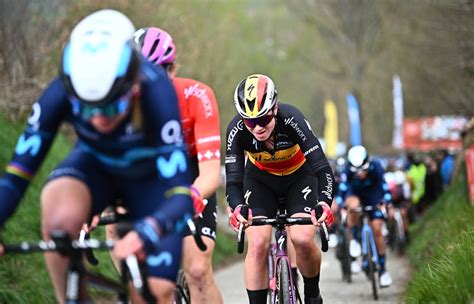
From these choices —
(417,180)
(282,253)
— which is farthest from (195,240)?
(417,180)

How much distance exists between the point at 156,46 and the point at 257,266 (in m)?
2.17

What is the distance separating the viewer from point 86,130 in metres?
4.85

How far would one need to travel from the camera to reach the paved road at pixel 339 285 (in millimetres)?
12797

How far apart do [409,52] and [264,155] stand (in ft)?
110

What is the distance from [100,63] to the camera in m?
4.41

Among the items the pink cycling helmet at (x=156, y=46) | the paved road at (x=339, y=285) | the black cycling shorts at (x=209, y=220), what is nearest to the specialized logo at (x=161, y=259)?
the black cycling shorts at (x=209, y=220)

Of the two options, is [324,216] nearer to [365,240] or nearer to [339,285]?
[365,240]

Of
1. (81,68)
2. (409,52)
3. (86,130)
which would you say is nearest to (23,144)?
(86,130)

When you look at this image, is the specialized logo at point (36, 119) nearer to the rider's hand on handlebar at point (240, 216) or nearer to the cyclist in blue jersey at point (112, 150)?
the cyclist in blue jersey at point (112, 150)

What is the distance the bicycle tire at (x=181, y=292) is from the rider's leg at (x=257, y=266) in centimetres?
82

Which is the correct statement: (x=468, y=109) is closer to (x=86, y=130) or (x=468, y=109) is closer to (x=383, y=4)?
(x=383, y=4)

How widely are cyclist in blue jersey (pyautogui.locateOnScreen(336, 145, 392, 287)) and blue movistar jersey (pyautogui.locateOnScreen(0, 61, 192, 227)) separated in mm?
9179

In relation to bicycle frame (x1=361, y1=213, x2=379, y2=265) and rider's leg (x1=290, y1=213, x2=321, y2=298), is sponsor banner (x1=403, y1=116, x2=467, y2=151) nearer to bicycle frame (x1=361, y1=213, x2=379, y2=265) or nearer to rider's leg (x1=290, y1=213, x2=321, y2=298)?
bicycle frame (x1=361, y1=213, x2=379, y2=265)

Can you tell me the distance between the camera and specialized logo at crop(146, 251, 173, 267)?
4645 mm
